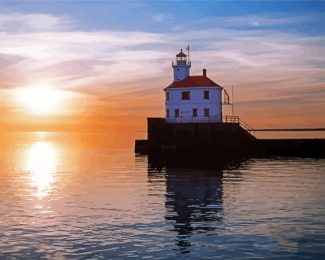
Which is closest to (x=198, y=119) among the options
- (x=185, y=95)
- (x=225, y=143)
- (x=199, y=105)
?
(x=199, y=105)

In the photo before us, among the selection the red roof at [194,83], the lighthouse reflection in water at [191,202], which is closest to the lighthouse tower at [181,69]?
the red roof at [194,83]

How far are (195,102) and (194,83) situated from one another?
3118mm

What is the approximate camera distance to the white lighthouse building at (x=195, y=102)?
73.1 meters

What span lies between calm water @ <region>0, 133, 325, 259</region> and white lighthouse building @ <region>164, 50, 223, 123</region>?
30.9 metres

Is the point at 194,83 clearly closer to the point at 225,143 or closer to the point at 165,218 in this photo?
the point at 225,143

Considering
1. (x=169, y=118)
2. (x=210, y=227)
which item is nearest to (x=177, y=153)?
(x=169, y=118)

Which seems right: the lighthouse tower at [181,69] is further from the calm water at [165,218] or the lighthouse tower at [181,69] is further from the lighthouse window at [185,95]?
the calm water at [165,218]

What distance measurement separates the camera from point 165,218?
24000 mm

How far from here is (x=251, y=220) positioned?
2328 cm

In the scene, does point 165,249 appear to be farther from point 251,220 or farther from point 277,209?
point 277,209

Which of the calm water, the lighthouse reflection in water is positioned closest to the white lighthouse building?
the lighthouse reflection in water

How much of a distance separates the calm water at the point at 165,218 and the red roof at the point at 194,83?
107 ft

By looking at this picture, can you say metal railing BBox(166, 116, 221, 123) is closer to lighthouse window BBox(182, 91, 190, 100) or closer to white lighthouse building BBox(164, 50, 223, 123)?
white lighthouse building BBox(164, 50, 223, 123)

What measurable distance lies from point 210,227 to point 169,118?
2099 inches
